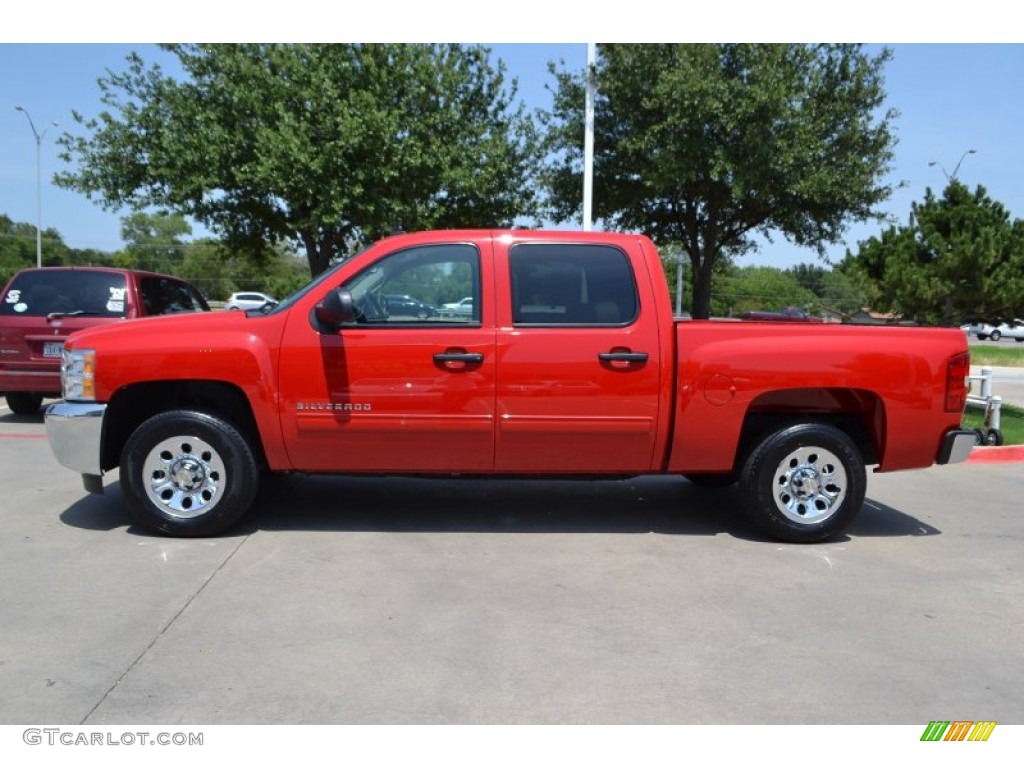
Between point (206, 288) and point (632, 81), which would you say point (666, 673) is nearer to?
point (632, 81)

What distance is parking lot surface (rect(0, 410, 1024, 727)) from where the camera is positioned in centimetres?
371

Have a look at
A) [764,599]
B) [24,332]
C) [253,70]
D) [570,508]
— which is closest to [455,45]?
[253,70]

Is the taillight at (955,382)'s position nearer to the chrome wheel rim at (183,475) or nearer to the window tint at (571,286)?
the window tint at (571,286)

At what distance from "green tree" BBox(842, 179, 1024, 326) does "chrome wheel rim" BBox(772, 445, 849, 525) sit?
8048mm

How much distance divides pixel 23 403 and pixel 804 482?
9608mm

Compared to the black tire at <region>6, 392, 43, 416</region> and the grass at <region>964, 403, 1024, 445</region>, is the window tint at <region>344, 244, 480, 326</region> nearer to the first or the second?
the black tire at <region>6, 392, 43, 416</region>

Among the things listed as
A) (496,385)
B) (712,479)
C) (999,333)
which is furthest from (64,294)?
(999,333)

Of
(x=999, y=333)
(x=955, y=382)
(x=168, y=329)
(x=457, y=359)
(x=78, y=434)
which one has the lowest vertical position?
(x=999, y=333)

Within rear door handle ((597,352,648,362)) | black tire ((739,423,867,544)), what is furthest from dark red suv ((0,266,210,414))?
black tire ((739,423,867,544))

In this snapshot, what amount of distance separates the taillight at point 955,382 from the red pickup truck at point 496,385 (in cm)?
1

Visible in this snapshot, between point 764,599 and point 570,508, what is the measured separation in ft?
7.27

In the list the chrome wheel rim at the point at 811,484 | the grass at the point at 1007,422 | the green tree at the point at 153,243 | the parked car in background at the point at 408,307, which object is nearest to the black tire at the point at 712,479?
the chrome wheel rim at the point at 811,484

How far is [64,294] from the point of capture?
10492 millimetres

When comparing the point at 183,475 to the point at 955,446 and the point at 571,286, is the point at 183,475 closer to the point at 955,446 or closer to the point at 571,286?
the point at 571,286
